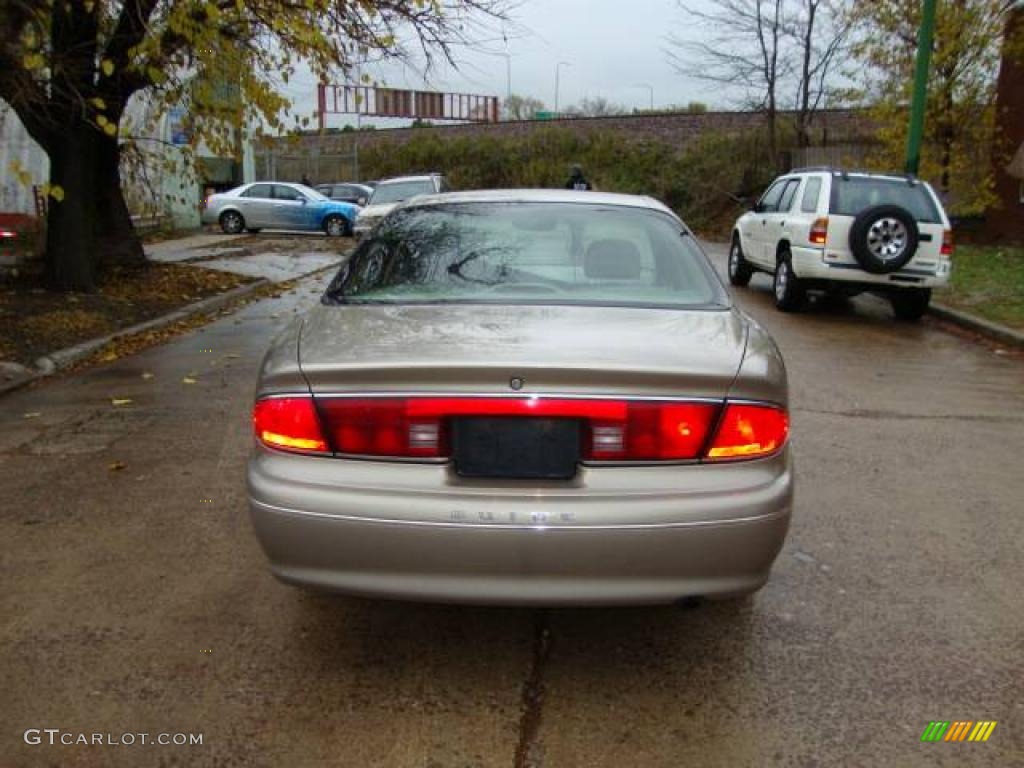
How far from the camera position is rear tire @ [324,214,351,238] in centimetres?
2339

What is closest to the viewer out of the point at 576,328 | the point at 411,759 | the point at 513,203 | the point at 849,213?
the point at 411,759

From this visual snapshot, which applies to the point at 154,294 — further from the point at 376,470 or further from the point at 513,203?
the point at 376,470

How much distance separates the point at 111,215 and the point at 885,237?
986 centimetres

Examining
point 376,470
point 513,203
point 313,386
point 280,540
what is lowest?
point 280,540

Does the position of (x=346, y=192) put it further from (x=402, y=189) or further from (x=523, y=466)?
(x=523, y=466)

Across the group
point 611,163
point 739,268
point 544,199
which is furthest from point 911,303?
point 611,163

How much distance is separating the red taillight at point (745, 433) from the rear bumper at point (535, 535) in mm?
52

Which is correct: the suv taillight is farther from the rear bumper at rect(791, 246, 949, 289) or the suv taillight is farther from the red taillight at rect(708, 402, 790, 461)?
the rear bumper at rect(791, 246, 949, 289)

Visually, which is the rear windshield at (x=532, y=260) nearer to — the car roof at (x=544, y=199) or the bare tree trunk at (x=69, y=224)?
the car roof at (x=544, y=199)

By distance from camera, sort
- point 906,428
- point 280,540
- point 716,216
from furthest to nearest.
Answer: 1. point 716,216
2. point 906,428
3. point 280,540

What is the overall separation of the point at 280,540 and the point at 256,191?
864 inches

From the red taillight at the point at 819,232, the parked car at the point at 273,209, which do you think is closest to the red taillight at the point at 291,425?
the red taillight at the point at 819,232

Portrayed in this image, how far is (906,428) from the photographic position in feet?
20.1

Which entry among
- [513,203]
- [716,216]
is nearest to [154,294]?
[513,203]
